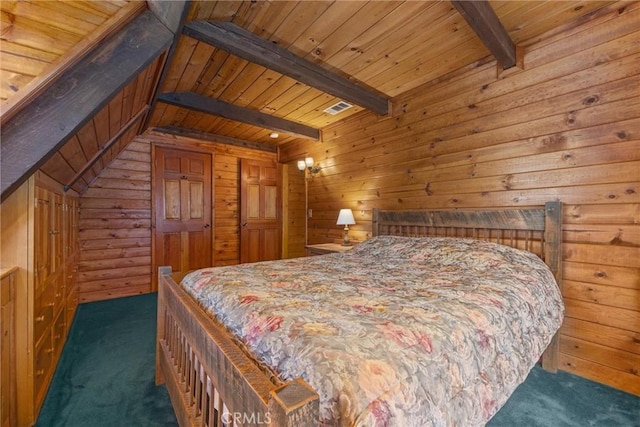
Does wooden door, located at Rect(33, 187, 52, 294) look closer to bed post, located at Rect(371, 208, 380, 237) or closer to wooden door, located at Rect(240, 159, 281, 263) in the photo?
bed post, located at Rect(371, 208, 380, 237)

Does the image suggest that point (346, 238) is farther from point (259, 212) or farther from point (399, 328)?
point (399, 328)

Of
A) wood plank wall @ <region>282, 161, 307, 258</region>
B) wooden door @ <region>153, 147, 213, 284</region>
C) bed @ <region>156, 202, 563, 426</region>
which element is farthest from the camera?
wood plank wall @ <region>282, 161, 307, 258</region>

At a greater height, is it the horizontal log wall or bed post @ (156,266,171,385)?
the horizontal log wall

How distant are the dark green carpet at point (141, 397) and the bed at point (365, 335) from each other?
182 millimetres

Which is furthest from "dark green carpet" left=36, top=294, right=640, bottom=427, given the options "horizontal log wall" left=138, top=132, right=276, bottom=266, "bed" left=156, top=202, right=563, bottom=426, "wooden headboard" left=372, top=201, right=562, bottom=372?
"horizontal log wall" left=138, top=132, right=276, bottom=266

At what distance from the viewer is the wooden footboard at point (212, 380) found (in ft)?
1.74

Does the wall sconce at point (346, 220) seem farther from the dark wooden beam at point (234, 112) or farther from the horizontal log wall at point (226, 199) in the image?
the horizontal log wall at point (226, 199)

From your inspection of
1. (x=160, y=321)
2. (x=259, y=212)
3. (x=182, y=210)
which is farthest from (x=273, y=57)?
(x=259, y=212)

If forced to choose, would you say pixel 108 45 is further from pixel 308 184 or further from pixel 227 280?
pixel 308 184

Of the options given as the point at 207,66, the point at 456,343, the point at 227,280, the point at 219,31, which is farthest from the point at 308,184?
the point at 456,343

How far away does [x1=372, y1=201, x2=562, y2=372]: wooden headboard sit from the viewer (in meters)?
2.01

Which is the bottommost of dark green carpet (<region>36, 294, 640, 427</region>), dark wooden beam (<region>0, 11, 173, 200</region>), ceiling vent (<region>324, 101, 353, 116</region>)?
dark green carpet (<region>36, 294, 640, 427</region>)

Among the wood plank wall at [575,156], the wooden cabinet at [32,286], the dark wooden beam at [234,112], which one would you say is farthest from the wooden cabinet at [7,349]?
the wood plank wall at [575,156]

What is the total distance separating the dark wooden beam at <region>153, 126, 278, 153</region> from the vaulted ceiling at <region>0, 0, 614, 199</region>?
0.40 metres
